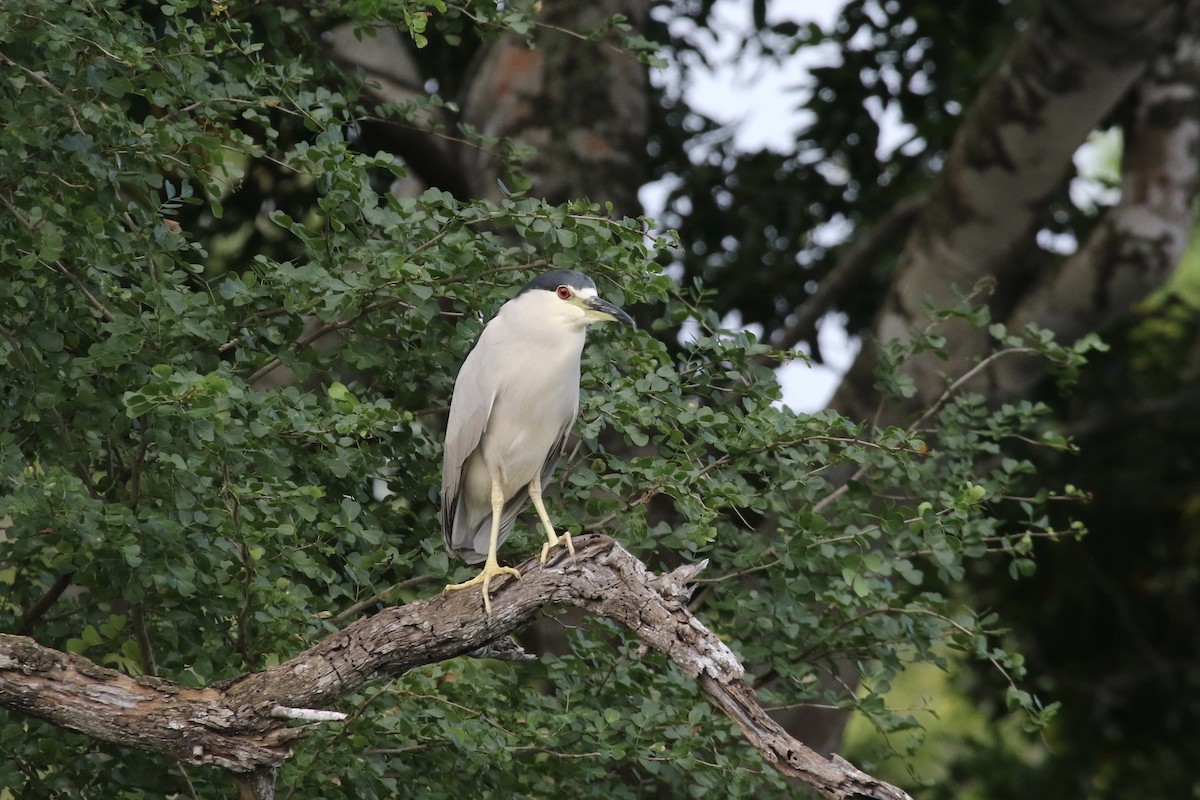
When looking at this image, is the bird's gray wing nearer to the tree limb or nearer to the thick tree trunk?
the tree limb

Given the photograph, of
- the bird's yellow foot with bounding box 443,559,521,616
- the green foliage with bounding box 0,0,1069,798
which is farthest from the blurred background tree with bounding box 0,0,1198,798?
the bird's yellow foot with bounding box 443,559,521,616

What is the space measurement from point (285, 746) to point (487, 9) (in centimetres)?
188

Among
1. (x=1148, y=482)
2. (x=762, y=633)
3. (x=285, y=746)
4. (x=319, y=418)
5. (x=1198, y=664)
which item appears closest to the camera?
(x=285, y=746)

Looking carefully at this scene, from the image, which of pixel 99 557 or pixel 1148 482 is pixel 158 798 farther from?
pixel 1148 482

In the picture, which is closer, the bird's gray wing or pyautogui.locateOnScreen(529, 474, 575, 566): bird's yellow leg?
pyautogui.locateOnScreen(529, 474, 575, 566): bird's yellow leg

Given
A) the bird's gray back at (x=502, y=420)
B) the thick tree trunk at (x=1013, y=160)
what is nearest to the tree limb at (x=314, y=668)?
the bird's gray back at (x=502, y=420)

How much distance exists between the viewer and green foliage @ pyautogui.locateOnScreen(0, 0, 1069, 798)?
9.78 ft

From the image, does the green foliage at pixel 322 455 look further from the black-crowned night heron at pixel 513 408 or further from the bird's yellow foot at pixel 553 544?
the bird's yellow foot at pixel 553 544

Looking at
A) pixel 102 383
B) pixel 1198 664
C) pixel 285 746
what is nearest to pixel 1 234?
pixel 102 383

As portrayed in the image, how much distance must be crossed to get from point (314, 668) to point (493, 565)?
515mm

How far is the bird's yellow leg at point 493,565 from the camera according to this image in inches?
117

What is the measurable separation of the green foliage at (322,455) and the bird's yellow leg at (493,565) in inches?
6.9

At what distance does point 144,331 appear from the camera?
9.84 feet

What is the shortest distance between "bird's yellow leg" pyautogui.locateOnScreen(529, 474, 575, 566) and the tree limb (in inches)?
4.0
